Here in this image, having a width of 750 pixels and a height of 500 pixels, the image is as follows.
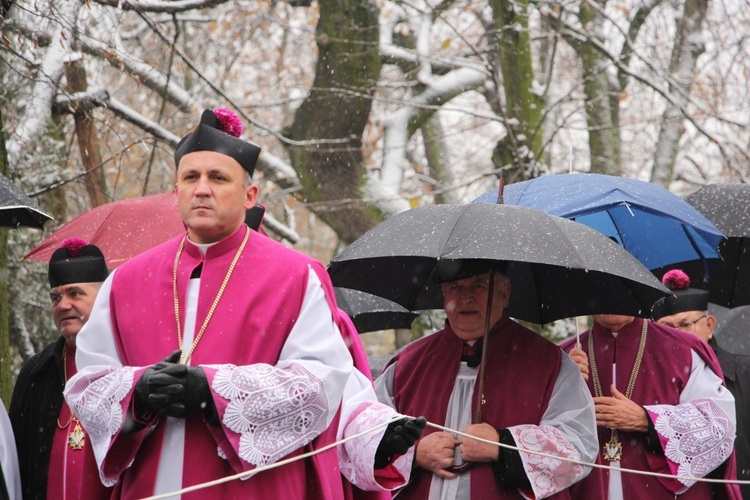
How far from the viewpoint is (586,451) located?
4.92 metres

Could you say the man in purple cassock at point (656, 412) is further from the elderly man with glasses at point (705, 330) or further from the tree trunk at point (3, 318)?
the tree trunk at point (3, 318)

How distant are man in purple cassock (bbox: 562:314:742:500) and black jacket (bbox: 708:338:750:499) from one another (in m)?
0.91

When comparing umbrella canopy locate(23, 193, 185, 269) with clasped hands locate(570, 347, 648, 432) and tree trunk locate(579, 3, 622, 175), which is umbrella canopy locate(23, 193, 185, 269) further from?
tree trunk locate(579, 3, 622, 175)

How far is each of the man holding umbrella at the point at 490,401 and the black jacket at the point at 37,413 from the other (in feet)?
5.36

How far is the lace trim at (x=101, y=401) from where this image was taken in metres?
3.77

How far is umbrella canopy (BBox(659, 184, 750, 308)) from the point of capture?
6766 millimetres

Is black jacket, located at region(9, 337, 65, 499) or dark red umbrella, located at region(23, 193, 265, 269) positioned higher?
dark red umbrella, located at region(23, 193, 265, 269)

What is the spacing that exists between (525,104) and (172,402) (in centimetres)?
846

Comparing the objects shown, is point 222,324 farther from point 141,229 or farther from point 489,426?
point 141,229

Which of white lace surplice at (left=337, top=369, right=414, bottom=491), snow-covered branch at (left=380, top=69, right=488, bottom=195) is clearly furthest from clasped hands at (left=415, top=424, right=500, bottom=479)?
snow-covered branch at (left=380, top=69, right=488, bottom=195)

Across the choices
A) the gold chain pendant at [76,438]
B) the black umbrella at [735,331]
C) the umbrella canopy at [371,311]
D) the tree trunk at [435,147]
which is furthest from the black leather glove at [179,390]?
the tree trunk at [435,147]

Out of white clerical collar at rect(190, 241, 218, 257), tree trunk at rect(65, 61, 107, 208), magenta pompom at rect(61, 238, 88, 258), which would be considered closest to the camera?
white clerical collar at rect(190, 241, 218, 257)

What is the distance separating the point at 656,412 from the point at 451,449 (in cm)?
121

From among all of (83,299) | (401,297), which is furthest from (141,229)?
(401,297)
